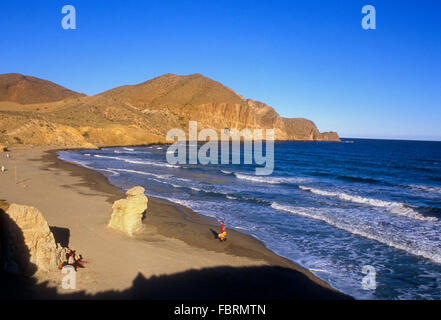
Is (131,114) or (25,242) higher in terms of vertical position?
(131,114)

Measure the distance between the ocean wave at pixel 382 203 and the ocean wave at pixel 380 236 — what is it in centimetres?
431

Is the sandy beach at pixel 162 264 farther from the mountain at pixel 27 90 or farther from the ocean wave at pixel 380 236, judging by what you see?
the mountain at pixel 27 90

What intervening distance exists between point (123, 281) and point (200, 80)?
134 metres

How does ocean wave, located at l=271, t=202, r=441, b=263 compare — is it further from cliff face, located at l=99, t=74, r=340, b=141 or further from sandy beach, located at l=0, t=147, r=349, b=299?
cliff face, located at l=99, t=74, r=340, b=141

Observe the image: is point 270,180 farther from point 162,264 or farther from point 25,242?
point 25,242

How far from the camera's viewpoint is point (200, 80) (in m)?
136

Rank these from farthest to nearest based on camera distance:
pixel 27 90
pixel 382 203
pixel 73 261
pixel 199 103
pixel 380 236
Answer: pixel 27 90 < pixel 199 103 < pixel 382 203 < pixel 380 236 < pixel 73 261

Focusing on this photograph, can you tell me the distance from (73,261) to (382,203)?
19.0 m

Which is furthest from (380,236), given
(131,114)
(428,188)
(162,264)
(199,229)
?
(131,114)

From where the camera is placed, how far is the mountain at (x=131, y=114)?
5872 cm

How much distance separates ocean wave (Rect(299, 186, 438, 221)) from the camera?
1748 centimetres

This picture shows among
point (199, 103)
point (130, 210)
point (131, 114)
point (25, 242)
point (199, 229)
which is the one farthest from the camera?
point (199, 103)

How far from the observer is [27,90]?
170 meters

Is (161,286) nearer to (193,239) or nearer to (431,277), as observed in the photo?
(193,239)
